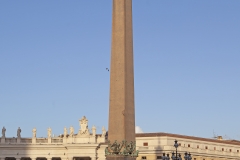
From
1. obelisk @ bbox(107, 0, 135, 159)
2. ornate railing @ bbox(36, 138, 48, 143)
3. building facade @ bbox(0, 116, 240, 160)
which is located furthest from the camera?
ornate railing @ bbox(36, 138, 48, 143)

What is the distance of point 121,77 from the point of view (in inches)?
859

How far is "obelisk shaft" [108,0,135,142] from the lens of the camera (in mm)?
21438

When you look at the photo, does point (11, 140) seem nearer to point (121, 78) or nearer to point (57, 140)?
point (57, 140)

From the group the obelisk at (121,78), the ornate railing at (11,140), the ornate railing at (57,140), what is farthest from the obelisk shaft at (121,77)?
the ornate railing at (11,140)

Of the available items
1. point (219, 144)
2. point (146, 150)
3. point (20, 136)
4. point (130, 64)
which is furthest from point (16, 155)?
point (130, 64)

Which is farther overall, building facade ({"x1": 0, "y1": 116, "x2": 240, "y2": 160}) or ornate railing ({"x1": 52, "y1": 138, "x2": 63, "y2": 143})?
ornate railing ({"x1": 52, "y1": 138, "x2": 63, "y2": 143})

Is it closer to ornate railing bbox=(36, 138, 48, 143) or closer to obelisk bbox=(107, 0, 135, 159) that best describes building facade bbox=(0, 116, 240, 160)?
ornate railing bbox=(36, 138, 48, 143)

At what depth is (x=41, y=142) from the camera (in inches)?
2589

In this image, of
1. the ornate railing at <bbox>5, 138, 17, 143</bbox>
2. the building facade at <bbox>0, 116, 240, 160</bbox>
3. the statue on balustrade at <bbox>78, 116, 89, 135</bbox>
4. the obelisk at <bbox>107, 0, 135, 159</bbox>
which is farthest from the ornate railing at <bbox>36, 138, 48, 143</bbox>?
the obelisk at <bbox>107, 0, 135, 159</bbox>

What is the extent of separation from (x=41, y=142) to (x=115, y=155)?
46.0 meters

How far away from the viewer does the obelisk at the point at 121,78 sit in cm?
2142

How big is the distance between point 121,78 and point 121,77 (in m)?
0.05

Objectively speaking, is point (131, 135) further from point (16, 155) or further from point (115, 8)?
point (16, 155)

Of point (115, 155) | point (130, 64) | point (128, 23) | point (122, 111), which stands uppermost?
point (128, 23)
